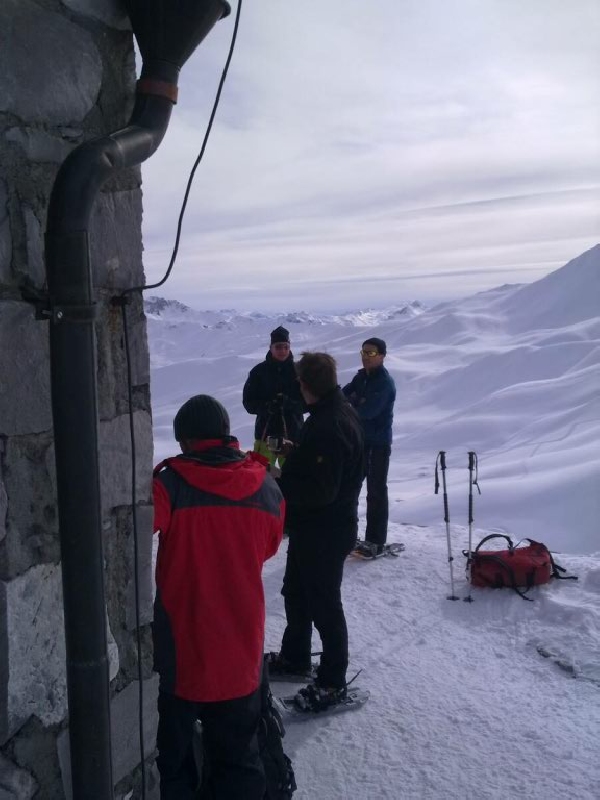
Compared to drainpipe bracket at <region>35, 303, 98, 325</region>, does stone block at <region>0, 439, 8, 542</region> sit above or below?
below

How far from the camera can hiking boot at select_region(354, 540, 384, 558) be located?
554 centimetres

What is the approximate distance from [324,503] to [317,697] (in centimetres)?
104

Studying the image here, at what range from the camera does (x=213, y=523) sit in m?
2.20

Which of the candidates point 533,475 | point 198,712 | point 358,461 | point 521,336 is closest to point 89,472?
point 198,712

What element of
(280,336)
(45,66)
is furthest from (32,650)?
(280,336)

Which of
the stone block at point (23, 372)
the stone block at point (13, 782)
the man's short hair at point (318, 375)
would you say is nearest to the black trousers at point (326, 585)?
the man's short hair at point (318, 375)

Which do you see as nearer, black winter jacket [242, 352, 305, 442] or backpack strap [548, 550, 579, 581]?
backpack strap [548, 550, 579, 581]

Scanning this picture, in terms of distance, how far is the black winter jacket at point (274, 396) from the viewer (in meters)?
5.47

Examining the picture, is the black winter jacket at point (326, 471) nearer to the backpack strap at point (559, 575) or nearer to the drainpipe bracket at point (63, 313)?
the drainpipe bracket at point (63, 313)

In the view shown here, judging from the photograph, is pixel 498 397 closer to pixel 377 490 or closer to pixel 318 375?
pixel 377 490

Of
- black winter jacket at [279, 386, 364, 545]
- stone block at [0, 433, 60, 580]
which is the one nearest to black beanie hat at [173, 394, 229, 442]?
stone block at [0, 433, 60, 580]

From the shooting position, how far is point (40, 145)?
169cm

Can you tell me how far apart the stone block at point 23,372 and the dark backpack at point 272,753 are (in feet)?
4.51

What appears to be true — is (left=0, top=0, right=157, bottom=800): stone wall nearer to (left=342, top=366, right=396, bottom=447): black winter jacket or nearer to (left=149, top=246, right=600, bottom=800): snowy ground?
(left=149, top=246, right=600, bottom=800): snowy ground
